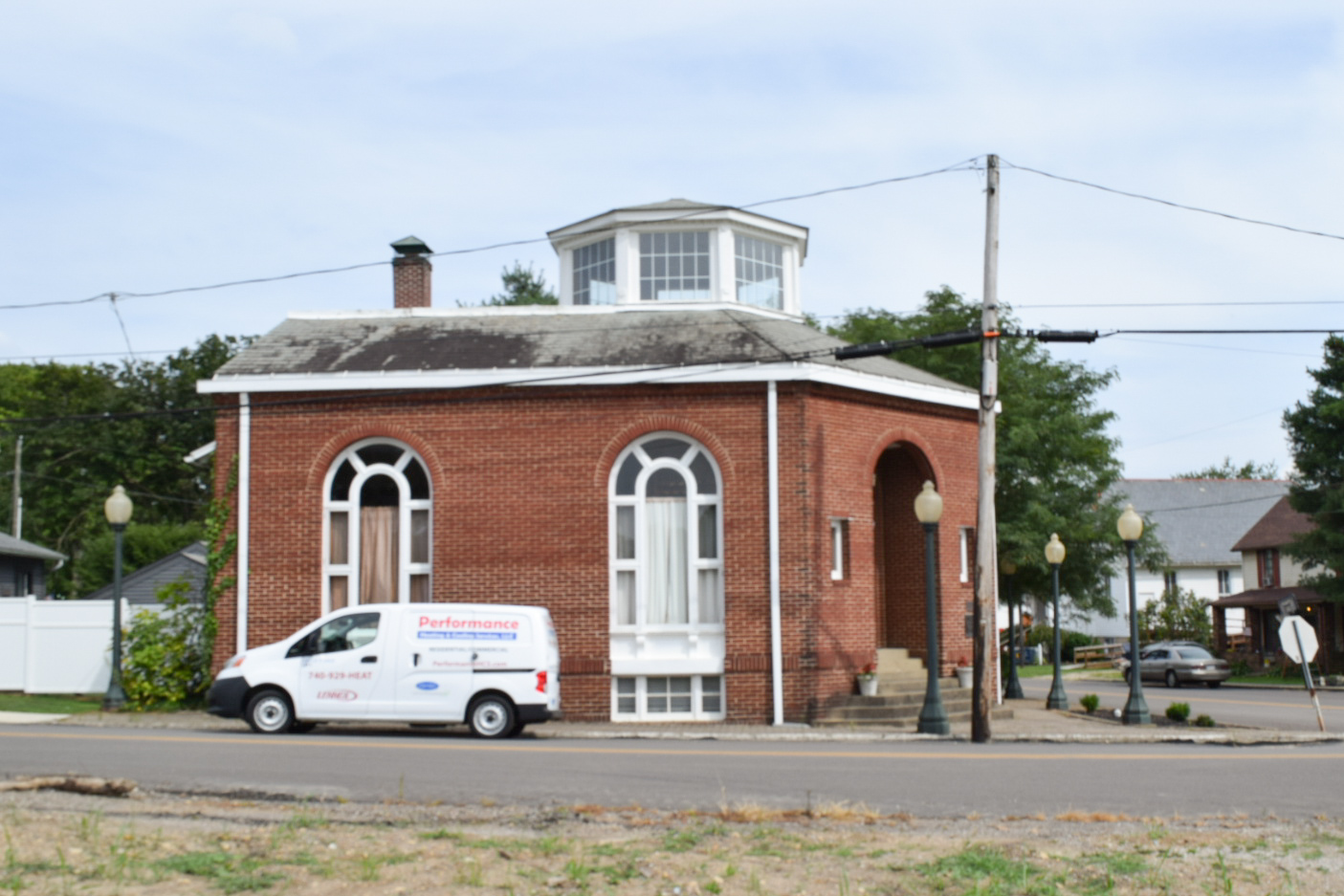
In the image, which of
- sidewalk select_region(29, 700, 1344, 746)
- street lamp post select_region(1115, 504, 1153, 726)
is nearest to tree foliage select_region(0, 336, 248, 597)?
sidewalk select_region(29, 700, 1344, 746)

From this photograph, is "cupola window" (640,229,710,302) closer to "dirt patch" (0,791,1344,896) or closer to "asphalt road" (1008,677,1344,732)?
"asphalt road" (1008,677,1344,732)

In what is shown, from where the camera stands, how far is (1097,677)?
50062 millimetres

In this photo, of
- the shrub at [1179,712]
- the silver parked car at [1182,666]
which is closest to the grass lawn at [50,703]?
the shrub at [1179,712]

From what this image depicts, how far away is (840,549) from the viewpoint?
21.5 metres

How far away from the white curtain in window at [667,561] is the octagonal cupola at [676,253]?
4.98m

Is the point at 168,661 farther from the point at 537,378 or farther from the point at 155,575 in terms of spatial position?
the point at 155,575

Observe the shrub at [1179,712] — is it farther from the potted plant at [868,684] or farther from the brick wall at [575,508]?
the potted plant at [868,684]

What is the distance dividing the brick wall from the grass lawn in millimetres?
3283

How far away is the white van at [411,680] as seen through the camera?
17734 mm

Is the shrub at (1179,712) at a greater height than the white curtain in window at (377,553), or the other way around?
the white curtain in window at (377,553)

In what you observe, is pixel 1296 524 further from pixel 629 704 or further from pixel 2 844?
pixel 2 844

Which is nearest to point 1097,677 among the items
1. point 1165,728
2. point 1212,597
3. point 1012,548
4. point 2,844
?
point 1012,548

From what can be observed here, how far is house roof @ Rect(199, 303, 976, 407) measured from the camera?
2100 cm

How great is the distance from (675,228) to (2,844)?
18361 mm
